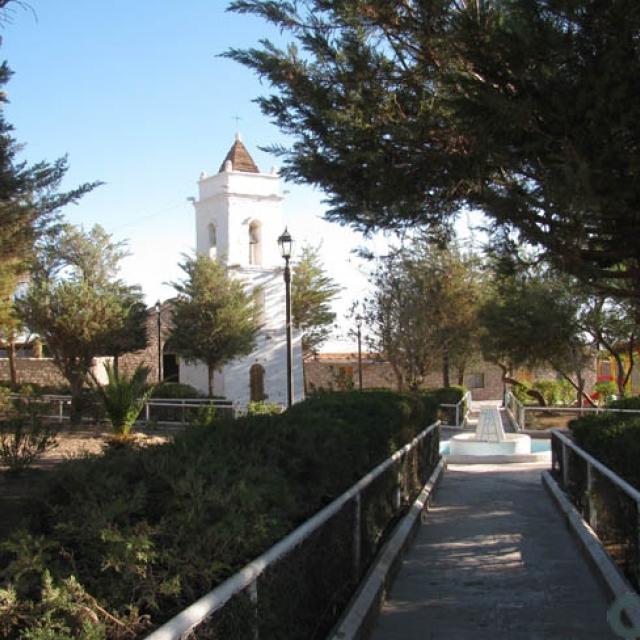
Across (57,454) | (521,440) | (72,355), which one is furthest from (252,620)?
(72,355)

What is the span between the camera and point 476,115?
625cm

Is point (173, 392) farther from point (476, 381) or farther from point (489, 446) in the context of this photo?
point (476, 381)

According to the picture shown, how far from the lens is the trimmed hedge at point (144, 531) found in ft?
8.51

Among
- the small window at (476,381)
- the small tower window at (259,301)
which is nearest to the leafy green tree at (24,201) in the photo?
the small tower window at (259,301)

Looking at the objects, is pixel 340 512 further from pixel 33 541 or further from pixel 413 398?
pixel 413 398

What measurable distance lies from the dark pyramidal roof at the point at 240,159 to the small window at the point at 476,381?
2052 centimetres

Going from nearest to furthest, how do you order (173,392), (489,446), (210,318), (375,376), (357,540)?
(357,540)
(489,446)
(173,392)
(210,318)
(375,376)

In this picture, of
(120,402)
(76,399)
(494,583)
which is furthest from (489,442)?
(494,583)

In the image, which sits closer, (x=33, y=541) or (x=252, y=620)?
(x=33, y=541)

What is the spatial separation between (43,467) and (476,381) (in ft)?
140

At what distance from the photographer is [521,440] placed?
21109mm

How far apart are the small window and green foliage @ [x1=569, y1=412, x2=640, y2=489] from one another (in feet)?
139

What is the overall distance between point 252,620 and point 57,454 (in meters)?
11.4

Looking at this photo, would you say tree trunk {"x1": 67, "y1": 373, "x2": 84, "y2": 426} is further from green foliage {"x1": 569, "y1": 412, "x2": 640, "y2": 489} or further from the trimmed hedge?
the trimmed hedge
